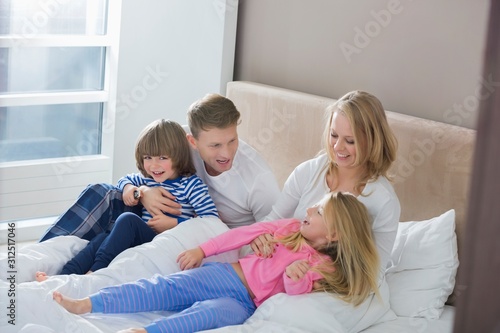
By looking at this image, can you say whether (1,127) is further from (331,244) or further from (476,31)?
(476,31)

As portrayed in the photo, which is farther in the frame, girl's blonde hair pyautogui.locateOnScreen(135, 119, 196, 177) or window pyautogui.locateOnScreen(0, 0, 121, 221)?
window pyautogui.locateOnScreen(0, 0, 121, 221)

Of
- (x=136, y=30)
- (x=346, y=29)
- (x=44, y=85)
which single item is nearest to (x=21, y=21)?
(x=44, y=85)

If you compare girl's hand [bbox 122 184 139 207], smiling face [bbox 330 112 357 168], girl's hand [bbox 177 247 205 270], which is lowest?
girl's hand [bbox 177 247 205 270]

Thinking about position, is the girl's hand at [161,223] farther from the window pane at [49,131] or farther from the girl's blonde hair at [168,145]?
the window pane at [49,131]

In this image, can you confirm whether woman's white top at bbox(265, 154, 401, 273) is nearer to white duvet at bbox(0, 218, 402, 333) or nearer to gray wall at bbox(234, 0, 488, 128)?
white duvet at bbox(0, 218, 402, 333)

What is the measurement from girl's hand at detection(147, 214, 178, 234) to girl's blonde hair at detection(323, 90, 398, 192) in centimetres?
57

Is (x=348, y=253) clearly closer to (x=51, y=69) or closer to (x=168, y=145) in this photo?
(x=168, y=145)

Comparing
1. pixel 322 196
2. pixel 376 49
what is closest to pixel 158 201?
pixel 322 196

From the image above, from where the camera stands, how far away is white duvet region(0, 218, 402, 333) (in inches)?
64.6

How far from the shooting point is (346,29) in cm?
261

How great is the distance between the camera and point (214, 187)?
2393 mm

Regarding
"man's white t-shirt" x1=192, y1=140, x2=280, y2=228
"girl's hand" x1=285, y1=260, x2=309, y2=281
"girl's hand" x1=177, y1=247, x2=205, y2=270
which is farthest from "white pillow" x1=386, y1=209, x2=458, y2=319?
"girl's hand" x1=177, y1=247, x2=205, y2=270

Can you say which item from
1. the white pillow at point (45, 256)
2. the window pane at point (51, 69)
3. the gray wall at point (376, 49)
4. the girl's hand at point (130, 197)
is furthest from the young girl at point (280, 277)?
the window pane at point (51, 69)

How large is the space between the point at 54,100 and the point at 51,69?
15 cm
